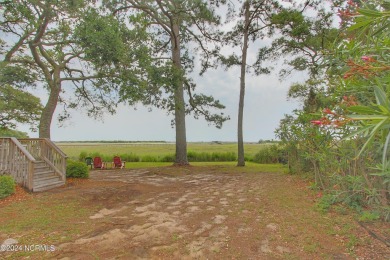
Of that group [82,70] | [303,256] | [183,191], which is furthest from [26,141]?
[303,256]

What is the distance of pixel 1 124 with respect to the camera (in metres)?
12.6

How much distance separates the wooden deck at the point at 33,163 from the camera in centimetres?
629

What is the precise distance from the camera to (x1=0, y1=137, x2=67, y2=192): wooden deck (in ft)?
20.6

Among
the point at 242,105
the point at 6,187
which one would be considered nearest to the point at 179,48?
the point at 242,105

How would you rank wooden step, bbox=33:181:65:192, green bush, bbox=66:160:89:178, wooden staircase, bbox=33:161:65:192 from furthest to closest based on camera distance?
green bush, bbox=66:160:89:178, wooden staircase, bbox=33:161:65:192, wooden step, bbox=33:181:65:192

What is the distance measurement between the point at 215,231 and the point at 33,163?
509 cm

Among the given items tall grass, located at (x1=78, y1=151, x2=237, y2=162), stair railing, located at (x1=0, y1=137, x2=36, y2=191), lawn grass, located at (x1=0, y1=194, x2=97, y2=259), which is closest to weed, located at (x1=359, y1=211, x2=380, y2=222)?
lawn grass, located at (x1=0, y1=194, x2=97, y2=259)

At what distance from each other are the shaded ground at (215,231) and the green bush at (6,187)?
3.48ft

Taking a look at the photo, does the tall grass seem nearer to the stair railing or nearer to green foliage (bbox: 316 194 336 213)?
the stair railing

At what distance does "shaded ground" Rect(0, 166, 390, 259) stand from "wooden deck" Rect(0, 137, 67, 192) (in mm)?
1337

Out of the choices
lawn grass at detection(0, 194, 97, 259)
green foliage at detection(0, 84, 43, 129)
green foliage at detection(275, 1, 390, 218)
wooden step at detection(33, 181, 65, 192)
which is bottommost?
lawn grass at detection(0, 194, 97, 259)

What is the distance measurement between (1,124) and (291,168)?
13762 mm

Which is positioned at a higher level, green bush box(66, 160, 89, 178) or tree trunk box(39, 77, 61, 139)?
tree trunk box(39, 77, 61, 139)

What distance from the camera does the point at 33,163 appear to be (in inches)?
244
